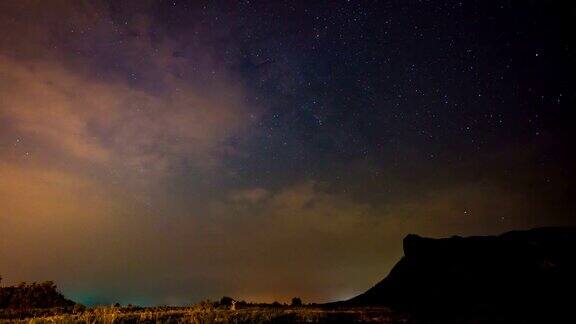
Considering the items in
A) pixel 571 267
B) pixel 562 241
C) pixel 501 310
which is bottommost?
pixel 501 310

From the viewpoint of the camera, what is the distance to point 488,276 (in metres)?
29.3

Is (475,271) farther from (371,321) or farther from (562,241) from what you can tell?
(371,321)

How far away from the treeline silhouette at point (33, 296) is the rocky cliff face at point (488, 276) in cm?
2782

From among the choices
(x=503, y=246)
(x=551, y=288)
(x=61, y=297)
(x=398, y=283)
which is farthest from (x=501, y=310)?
(x=61, y=297)

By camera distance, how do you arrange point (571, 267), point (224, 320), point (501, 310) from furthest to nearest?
1. point (571, 267)
2. point (501, 310)
3. point (224, 320)

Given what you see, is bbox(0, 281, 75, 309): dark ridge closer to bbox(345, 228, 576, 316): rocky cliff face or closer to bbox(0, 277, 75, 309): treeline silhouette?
bbox(0, 277, 75, 309): treeline silhouette

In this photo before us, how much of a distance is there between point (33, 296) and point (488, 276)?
37.9 metres

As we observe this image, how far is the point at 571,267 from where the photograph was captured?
90.2ft

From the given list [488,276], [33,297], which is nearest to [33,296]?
[33,297]

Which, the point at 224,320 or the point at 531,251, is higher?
the point at 531,251

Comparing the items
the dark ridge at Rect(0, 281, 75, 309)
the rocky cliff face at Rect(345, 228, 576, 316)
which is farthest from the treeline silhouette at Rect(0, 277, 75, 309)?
the rocky cliff face at Rect(345, 228, 576, 316)

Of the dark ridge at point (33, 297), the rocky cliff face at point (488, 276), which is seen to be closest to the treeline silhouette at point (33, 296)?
the dark ridge at point (33, 297)

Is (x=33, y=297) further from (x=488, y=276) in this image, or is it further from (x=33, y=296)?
(x=488, y=276)

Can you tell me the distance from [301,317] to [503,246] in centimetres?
2204
